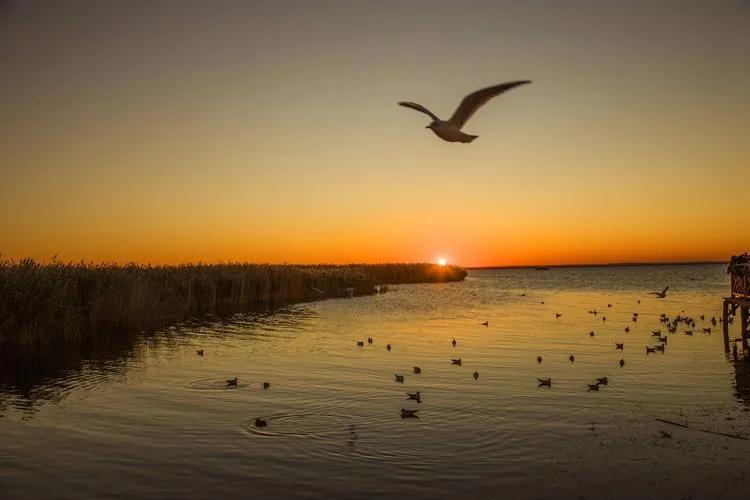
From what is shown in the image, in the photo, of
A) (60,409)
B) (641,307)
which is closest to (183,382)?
(60,409)

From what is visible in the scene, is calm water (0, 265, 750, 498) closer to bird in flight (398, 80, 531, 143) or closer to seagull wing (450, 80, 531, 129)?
bird in flight (398, 80, 531, 143)

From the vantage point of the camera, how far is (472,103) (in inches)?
467

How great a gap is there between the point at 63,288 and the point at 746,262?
979 inches

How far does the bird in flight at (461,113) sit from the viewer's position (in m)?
11.6

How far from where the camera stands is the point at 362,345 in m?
22.6

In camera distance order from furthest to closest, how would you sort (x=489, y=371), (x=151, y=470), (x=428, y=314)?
(x=428, y=314) < (x=489, y=371) < (x=151, y=470)

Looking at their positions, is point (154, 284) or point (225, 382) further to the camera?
point (154, 284)

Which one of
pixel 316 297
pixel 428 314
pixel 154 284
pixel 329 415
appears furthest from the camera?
pixel 316 297

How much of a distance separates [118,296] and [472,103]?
71.3ft

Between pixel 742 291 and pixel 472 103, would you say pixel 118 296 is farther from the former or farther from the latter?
pixel 742 291

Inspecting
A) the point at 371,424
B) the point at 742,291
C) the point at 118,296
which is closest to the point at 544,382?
the point at 371,424

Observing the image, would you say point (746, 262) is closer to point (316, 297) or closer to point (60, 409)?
point (60, 409)

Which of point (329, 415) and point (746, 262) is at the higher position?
point (746, 262)

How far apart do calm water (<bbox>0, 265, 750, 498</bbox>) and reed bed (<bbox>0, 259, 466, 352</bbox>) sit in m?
3.28
